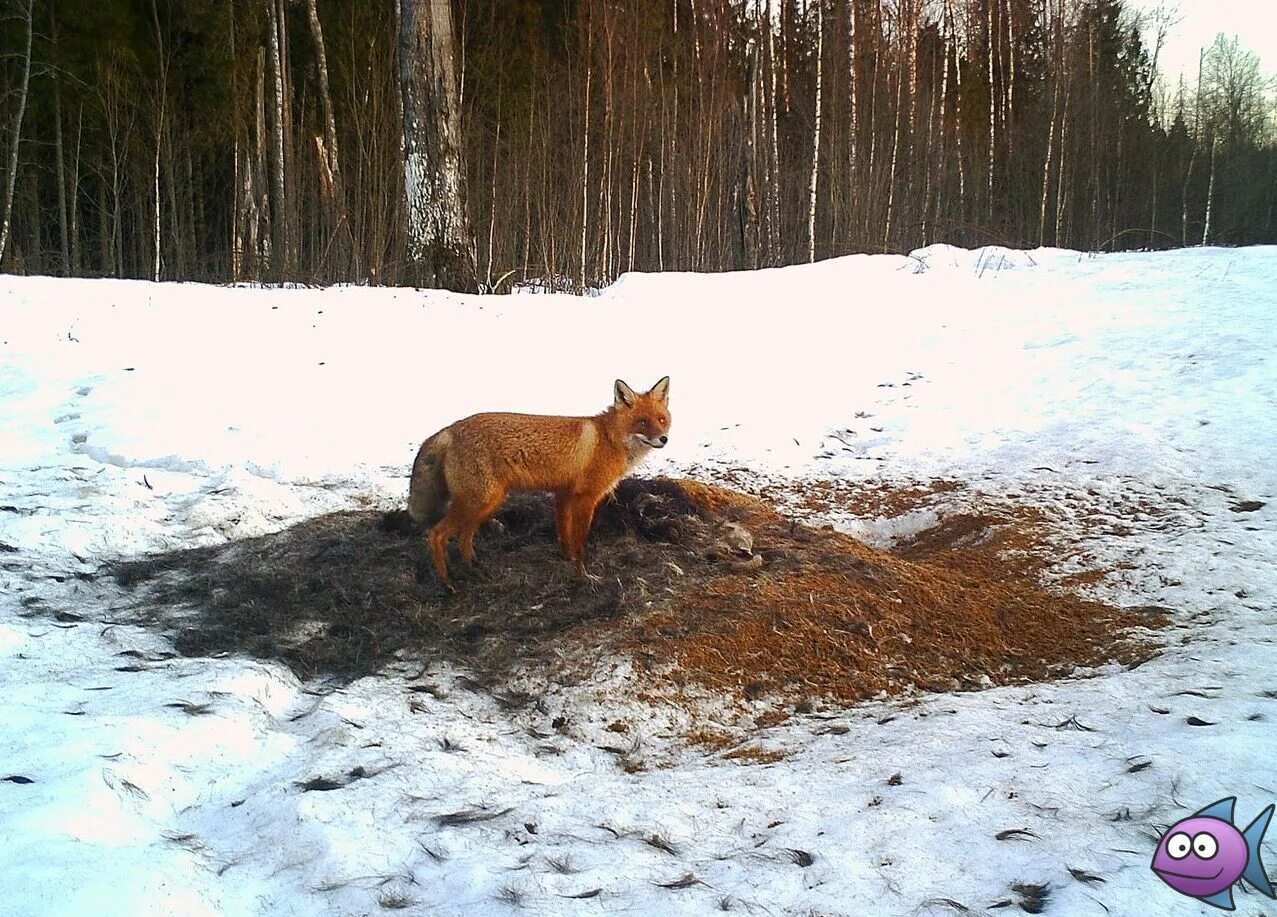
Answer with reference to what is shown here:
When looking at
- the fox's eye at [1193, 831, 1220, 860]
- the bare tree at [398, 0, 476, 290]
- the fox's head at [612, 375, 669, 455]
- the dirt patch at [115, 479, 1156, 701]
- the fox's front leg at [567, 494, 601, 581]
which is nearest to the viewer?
the fox's eye at [1193, 831, 1220, 860]

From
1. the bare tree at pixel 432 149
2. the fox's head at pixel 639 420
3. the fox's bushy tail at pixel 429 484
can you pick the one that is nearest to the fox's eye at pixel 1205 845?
the fox's head at pixel 639 420

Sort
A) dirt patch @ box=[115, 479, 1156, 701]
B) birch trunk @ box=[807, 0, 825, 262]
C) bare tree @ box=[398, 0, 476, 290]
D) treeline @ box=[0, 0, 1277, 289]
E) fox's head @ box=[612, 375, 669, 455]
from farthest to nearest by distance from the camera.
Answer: treeline @ box=[0, 0, 1277, 289]
birch trunk @ box=[807, 0, 825, 262]
bare tree @ box=[398, 0, 476, 290]
fox's head @ box=[612, 375, 669, 455]
dirt patch @ box=[115, 479, 1156, 701]

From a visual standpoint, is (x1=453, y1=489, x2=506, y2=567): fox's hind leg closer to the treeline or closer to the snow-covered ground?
the snow-covered ground

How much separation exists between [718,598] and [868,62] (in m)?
25.1

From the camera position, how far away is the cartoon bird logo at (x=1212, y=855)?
6.81 ft

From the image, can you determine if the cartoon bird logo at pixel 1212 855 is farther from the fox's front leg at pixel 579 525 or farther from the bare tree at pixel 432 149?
the bare tree at pixel 432 149

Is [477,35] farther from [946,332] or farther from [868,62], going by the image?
[946,332]

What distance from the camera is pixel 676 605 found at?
436cm

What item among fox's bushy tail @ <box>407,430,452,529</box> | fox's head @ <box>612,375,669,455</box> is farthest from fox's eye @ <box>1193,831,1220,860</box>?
fox's bushy tail @ <box>407,430,452,529</box>

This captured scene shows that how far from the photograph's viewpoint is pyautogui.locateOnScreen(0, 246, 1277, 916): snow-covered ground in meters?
2.36

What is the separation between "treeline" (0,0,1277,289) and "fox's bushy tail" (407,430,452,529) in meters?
13.1

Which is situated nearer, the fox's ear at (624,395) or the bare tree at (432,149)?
the fox's ear at (624,395)

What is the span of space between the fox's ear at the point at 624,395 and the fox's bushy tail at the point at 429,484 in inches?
45.0

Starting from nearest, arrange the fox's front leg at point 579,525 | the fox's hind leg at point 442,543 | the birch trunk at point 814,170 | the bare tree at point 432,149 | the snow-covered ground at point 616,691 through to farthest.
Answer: the snow-covered ground at point 616,691 < the fox's hind leg at point 442,543 < the fox's front leg at point 579,525 < the bare tree at point 432,149 < the birch trunk at point 814,170
